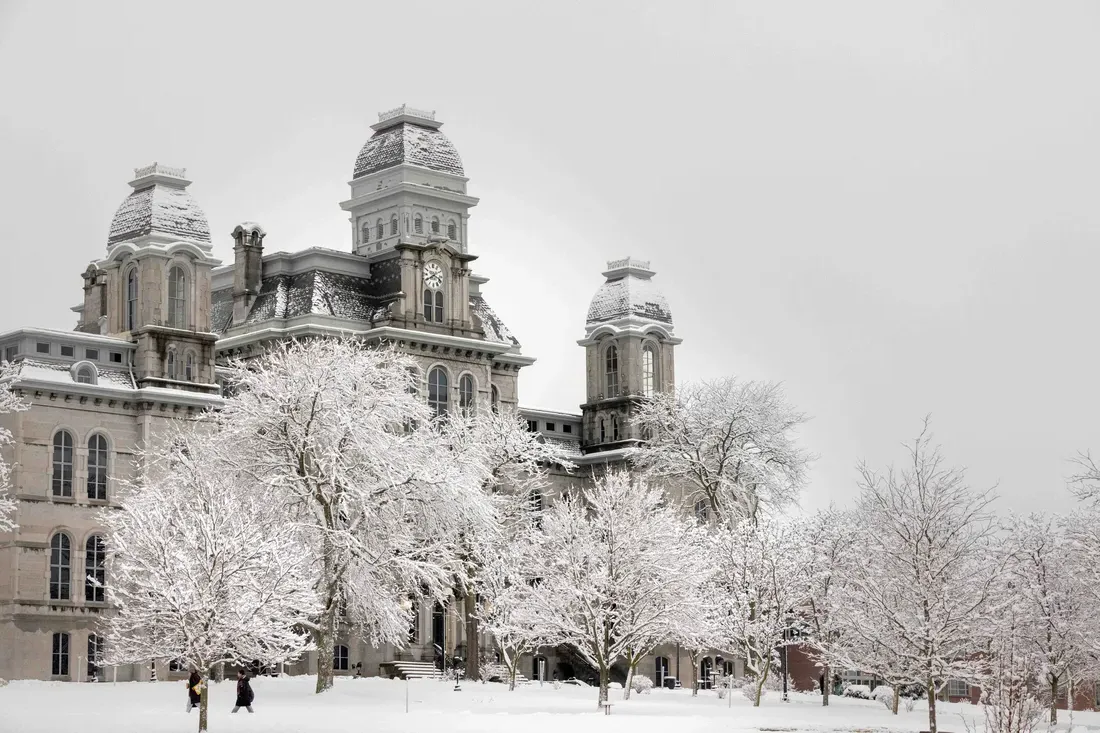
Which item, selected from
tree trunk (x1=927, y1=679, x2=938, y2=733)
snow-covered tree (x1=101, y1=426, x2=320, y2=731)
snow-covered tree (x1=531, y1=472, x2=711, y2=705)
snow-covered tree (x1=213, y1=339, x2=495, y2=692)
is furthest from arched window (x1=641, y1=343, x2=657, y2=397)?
tree trunk (x1=927, y1=679, x2=938, y2=733)

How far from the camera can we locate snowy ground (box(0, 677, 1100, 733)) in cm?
4909

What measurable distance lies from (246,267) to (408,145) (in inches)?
432

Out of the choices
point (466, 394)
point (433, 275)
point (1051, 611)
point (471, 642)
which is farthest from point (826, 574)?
point (433, 275)

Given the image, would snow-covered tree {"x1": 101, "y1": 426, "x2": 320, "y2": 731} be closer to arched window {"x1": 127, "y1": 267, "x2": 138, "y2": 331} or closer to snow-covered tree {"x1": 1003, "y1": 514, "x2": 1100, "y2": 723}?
arched window {"x1": 127, "y1": 267, "x2": 138, "y2": 331}

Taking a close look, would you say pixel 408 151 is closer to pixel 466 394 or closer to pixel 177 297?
pixel 466 394

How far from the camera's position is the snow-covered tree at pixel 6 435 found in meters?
66.6

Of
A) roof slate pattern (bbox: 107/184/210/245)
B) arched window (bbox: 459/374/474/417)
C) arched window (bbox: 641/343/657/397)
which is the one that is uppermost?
roof slate pattern (bbox: 107/184/210/245)

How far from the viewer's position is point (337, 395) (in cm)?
6188

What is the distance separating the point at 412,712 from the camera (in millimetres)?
54781

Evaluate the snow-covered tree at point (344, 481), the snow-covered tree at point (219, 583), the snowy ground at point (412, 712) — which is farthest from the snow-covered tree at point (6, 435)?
the snow-covered tree at point (219, 583)

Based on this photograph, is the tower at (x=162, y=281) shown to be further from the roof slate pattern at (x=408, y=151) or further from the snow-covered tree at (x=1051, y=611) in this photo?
the snow-covered tree at (x=1051, y=611)

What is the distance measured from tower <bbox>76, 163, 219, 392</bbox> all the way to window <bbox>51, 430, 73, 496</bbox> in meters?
4.59

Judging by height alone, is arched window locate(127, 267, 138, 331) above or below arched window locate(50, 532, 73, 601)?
above

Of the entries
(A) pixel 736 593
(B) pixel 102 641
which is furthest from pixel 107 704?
(A) pixel 736 593
